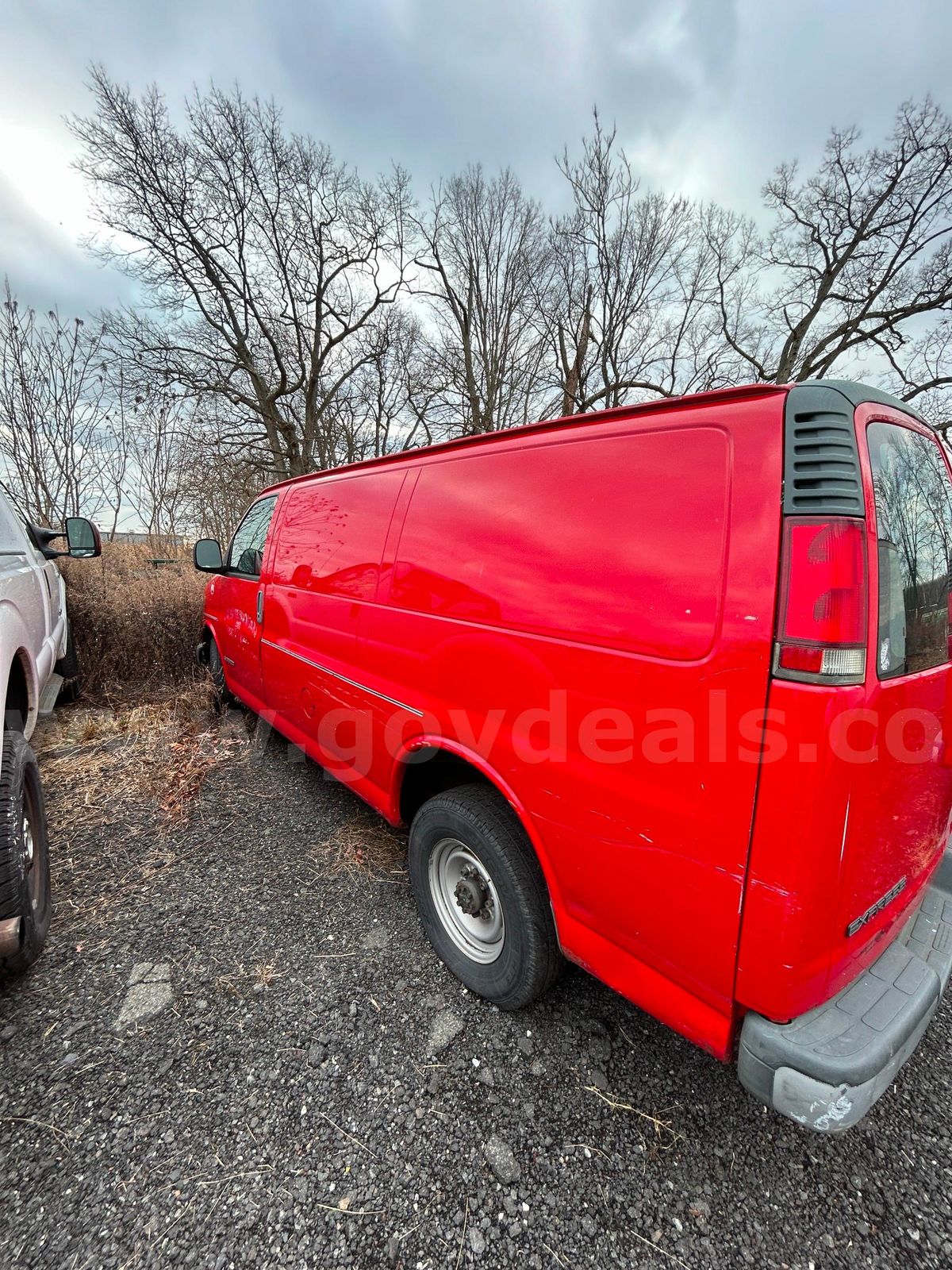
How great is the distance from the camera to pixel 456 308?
18.3 metres

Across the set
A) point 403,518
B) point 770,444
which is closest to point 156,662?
point 403,518

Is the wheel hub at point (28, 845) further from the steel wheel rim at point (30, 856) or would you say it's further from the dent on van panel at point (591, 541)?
the dent on van panel at point (591, 541)

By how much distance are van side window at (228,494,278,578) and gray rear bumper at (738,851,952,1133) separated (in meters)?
3.65

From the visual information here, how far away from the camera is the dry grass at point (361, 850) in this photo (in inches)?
113

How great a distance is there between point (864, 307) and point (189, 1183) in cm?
2129

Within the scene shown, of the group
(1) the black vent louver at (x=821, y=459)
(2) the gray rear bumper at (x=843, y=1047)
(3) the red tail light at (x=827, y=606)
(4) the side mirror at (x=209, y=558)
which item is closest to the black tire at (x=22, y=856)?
(4) the side mirror at (x=209, y=558)

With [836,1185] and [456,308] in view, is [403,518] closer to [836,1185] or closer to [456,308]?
[836,1185]

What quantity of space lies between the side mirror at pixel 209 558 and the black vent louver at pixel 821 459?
4.22m

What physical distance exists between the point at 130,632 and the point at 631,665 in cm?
590

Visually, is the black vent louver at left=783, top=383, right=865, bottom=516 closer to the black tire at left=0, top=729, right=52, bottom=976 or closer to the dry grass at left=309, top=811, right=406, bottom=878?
the dry grass at left=309, top=811, right=406, bottom=878

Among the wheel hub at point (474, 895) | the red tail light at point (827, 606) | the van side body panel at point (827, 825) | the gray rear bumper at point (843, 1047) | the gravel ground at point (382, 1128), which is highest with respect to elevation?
the red tail light at point (827, 606)

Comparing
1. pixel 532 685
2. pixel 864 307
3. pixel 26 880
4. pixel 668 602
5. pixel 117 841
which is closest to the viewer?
pixel 668 602

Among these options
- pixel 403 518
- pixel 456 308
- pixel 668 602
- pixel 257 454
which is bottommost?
pixel 668 602

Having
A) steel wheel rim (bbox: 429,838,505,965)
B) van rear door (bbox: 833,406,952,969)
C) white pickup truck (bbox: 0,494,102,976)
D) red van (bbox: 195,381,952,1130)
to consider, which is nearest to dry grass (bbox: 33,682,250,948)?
white pickup truck (bbox: 0,494,102,976)
